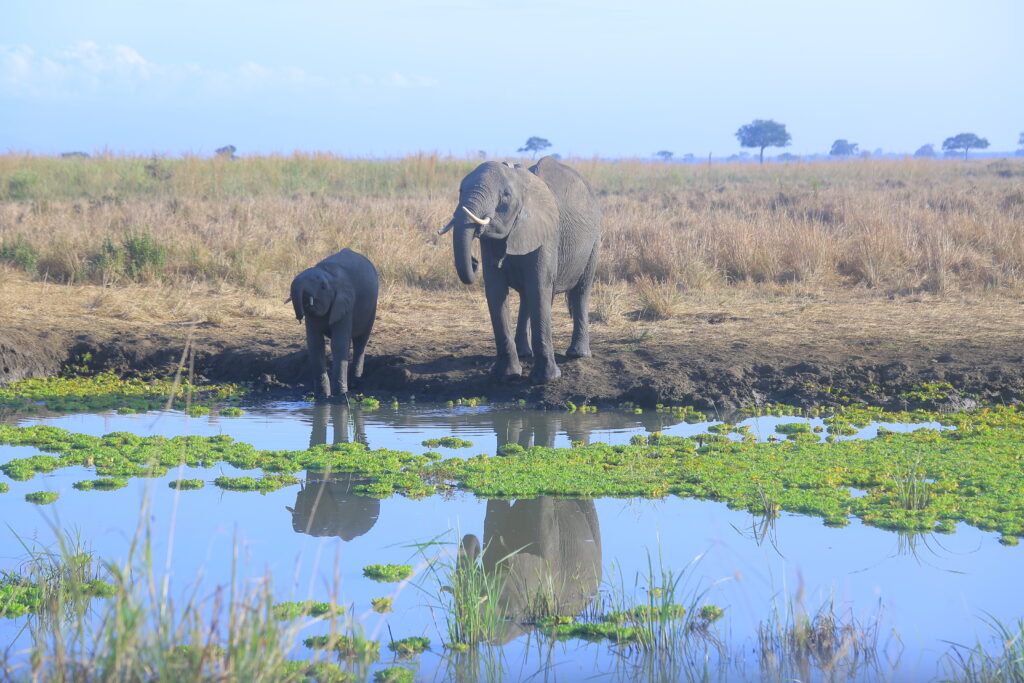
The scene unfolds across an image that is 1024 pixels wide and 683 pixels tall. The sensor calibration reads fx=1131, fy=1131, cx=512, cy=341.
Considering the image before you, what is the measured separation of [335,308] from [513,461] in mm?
2275

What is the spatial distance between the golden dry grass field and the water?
2.91 m

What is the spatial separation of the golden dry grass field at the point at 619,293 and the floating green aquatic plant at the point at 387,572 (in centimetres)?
372

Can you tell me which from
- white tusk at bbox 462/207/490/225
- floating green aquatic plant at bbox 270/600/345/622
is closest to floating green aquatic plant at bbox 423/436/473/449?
white tusk at bbox 462/207/490/225

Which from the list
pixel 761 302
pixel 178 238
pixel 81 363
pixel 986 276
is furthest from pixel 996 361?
pixel 178 238

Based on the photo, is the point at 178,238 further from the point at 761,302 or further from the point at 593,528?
the point at 593,528

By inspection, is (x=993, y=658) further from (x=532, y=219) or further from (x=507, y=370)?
(x=507, y=370)

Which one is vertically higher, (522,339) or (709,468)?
(522,339)

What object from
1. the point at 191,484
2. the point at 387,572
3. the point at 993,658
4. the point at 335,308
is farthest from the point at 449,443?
the point at 993,658

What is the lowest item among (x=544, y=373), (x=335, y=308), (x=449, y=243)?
(x=544, y=373)

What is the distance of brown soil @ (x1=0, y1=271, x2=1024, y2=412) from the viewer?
29.2 feet

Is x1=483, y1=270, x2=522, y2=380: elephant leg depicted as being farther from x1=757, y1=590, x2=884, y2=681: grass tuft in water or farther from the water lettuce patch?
x1=757, y1=590, x2=884, y2=681: grass tuft in water

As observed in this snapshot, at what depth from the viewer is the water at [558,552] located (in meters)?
4.38

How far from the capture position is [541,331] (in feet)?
28.5

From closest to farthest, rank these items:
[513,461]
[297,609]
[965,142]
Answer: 1. [297,609]
2. [513,461]
3. [965,142]
